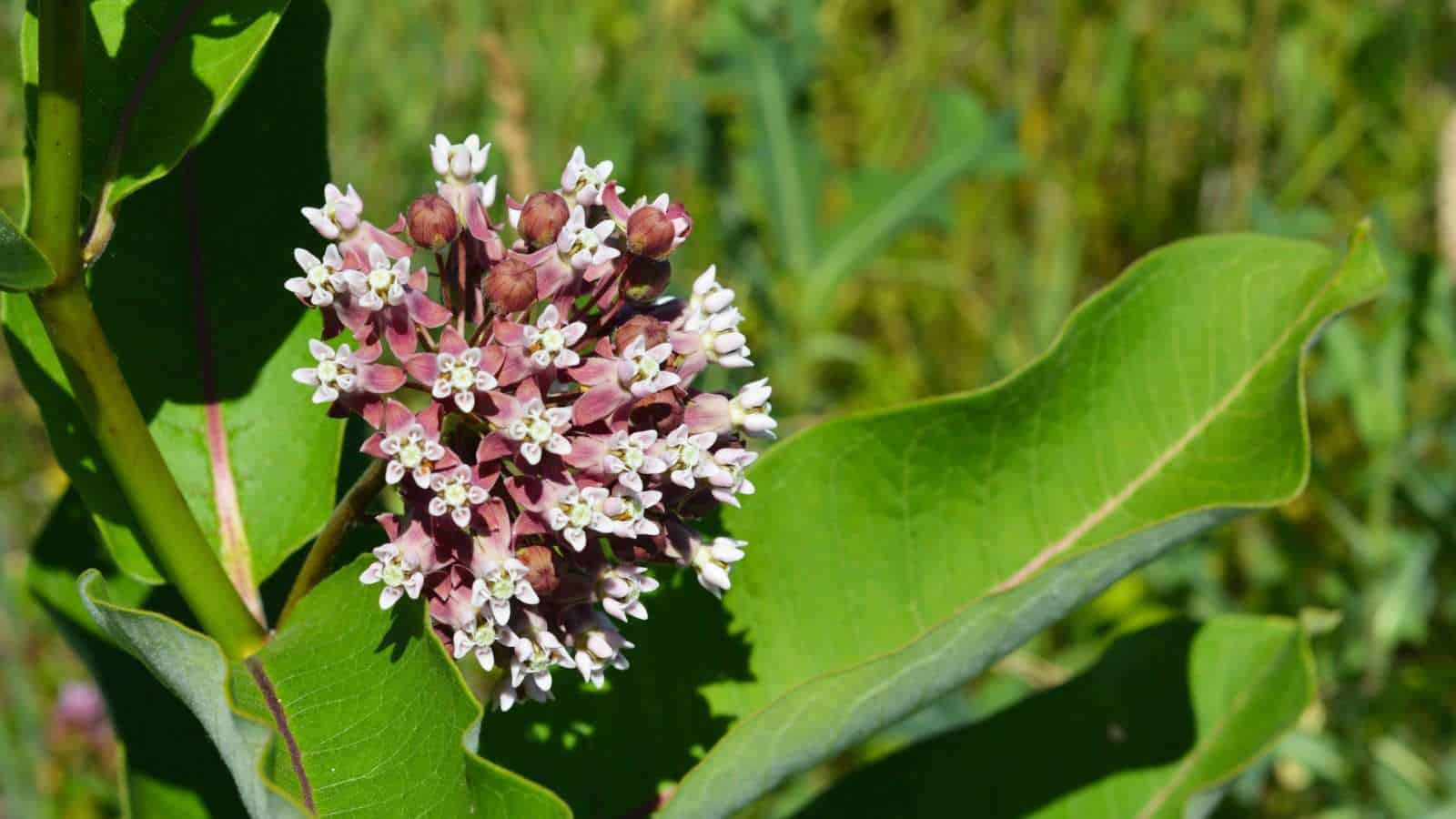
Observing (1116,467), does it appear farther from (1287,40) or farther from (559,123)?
(1287,40)

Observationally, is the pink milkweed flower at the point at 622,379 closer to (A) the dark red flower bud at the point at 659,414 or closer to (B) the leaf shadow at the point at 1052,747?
(A) the dark red flower bud at the point at 659,414

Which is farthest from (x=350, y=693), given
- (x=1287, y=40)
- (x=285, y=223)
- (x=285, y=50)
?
(x=1287, y=40)

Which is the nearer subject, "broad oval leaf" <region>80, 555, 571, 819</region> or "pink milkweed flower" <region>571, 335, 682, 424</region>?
"broad oval leaf" <region>80, 555, 571, 819</region>

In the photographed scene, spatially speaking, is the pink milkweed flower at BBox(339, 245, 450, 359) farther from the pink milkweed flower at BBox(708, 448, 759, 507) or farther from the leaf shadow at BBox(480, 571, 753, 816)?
the leaf shadow at BBox(480, 571, 753, 816)

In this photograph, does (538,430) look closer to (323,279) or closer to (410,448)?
(410,448)

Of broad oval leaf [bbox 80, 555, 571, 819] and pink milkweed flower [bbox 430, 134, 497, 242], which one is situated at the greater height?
pink milkweed flower [bbox 430, 134, 497, 242]

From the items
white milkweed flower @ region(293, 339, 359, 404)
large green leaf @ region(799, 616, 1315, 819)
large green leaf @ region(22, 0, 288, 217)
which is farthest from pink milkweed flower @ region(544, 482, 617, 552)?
large green leaf @ region(799, 616, 1315, 819)

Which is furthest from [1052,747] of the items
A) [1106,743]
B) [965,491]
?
[965,491]
